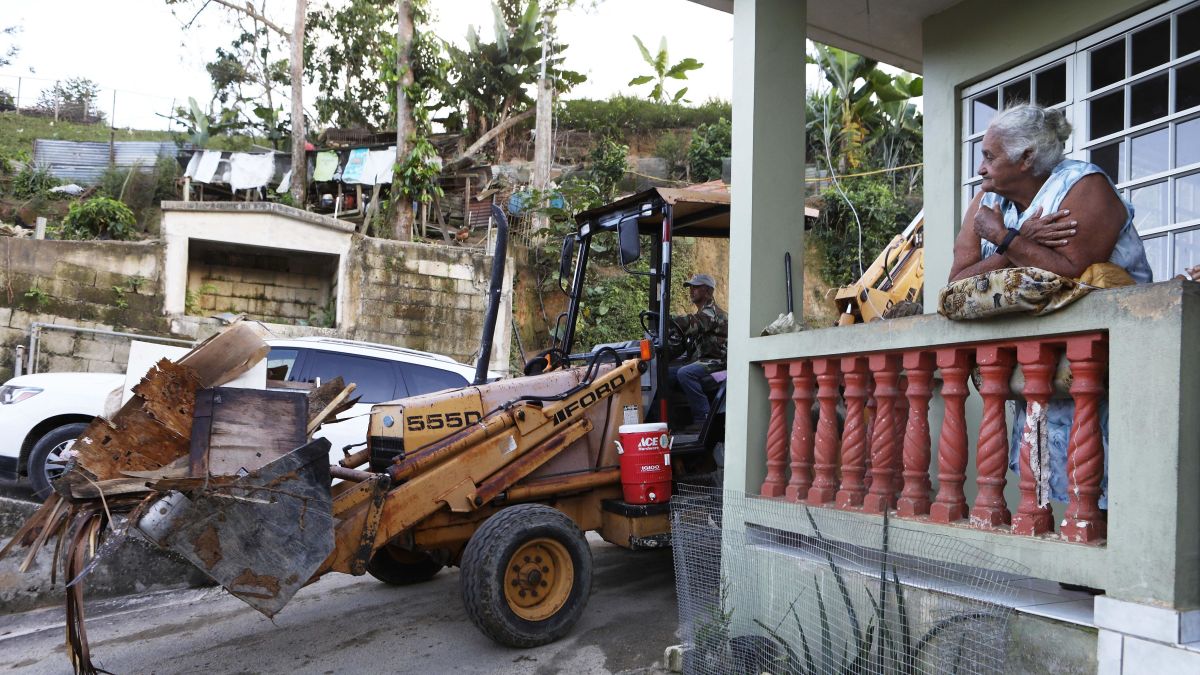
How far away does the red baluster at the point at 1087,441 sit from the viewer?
2.48 m

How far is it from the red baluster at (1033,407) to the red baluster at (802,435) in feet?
3.60

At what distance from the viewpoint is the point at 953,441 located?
9.78ft

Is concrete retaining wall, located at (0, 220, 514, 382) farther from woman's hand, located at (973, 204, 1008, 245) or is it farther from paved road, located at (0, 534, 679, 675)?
woman's hand, located at (973, 204, 1008, 245)

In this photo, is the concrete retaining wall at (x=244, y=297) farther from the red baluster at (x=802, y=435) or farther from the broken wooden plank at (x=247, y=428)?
the red baluster at (x=802, y=435)

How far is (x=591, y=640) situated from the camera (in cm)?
465

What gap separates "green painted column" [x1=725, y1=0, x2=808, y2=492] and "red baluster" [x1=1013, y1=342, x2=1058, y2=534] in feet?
4.84

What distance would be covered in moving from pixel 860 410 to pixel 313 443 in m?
2.40

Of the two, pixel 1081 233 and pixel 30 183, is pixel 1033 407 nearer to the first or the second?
pixel 1081 233

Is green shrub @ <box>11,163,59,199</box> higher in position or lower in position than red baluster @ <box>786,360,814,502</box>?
higher

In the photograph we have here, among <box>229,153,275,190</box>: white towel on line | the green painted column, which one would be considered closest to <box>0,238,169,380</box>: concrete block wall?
<box>229,153,275,190</box>: white towel on line

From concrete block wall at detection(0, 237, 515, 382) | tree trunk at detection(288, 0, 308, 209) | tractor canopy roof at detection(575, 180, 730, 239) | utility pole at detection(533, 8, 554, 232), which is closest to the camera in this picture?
tractor canopy roof at detection(575, 180, 730, 239)

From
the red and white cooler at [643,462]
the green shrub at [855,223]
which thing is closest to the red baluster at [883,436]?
the red and white cooler at [643,462]

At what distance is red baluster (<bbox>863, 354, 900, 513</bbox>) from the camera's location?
3260mm

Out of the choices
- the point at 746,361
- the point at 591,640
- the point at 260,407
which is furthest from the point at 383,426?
the point at 746,361
